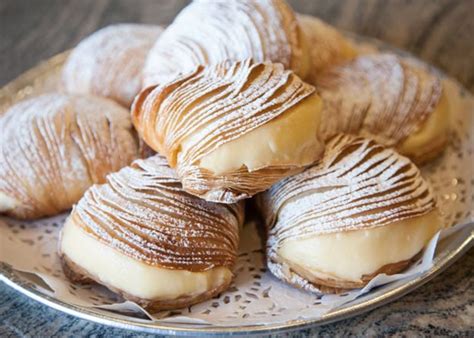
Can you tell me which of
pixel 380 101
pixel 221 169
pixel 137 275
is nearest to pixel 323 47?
pixel 380 101

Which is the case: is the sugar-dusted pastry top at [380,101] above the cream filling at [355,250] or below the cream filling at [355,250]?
above

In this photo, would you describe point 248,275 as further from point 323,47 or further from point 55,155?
point 323,47

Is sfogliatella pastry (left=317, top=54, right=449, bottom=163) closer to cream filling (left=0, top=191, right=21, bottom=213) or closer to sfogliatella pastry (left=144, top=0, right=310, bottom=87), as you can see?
sfogliatella pastry (left=144, top=0, right=310, bottom=87)

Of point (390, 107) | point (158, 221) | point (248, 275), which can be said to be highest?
point (390, 107)

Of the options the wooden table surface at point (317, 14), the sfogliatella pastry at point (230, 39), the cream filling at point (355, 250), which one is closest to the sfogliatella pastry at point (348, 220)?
Answer: the cream filling at point (355, 250)

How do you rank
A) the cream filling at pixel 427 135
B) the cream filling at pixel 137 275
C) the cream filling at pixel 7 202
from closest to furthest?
the cream filling at pixel 137 275 → the cream filling at pixel 7 202 → the cream filling at pixel 427 135

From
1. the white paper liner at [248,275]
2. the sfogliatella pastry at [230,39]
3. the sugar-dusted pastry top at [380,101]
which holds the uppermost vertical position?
the sfogliatella pastry at [230,39]

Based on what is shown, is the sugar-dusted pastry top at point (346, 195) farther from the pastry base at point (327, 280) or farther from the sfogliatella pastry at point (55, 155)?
the sfogliatella pastry at point (55, 155)
